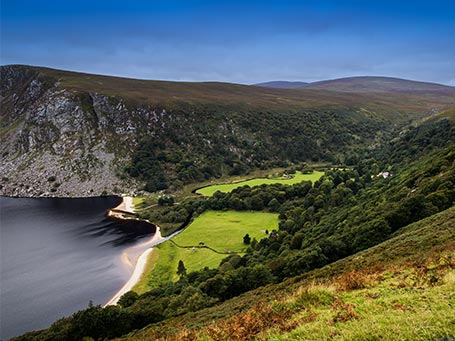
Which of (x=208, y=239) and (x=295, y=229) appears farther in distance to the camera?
(x=208, y=239)

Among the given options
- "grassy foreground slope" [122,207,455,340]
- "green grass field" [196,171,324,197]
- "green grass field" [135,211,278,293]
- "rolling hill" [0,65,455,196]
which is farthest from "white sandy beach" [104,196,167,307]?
"rolling hill" [0,65,455,196]

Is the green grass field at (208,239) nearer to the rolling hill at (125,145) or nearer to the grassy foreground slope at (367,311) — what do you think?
the grassy foreground slope at (367,311)

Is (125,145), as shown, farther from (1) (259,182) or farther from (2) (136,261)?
(2) (136,261)

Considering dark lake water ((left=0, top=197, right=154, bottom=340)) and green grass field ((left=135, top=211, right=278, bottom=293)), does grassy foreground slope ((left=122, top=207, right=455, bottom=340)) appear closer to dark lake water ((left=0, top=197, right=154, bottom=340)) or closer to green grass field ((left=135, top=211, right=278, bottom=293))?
dark lake water ((left=0, top=197, right=154, bottom=340))

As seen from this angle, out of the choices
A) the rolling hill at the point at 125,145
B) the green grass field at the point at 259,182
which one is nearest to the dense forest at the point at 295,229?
the green grass field at the point at 259,182

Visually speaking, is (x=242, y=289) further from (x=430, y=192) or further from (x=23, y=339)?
(x=430, y=192)

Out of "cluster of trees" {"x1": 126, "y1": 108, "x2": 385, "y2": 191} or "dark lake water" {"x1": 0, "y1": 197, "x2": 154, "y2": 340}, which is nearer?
"dark lake water" {"x1": 0, "y1": 197, "x2": 154, "y2": 340}

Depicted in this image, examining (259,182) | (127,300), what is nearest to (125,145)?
(259,182)
